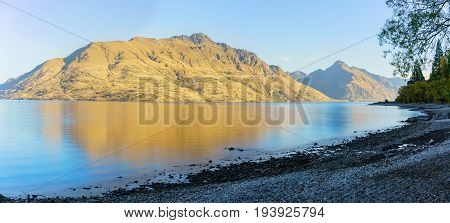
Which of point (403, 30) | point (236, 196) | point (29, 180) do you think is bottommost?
point (29, 180)

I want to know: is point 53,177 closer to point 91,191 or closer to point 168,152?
point 91,191

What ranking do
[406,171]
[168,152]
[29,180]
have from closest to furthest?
[406,171], [29,180], [168,152]

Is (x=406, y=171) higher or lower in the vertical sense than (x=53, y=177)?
higher

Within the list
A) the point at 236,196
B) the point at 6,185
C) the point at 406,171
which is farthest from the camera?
the point at 6,185

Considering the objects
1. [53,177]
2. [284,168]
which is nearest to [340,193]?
[284,168]

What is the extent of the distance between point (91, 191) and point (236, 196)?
15.3 m

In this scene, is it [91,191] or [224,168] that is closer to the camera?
[91,191]

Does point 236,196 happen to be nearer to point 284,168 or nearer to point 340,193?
point 340,193

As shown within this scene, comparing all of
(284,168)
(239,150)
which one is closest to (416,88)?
(239,150)

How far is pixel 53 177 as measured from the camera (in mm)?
37219

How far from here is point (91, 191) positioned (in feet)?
98.3

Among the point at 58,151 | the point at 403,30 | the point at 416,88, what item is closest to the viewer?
the point at 403,30

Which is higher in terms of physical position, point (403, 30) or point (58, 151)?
point (403, 30)

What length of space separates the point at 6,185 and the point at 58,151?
22547 mm
